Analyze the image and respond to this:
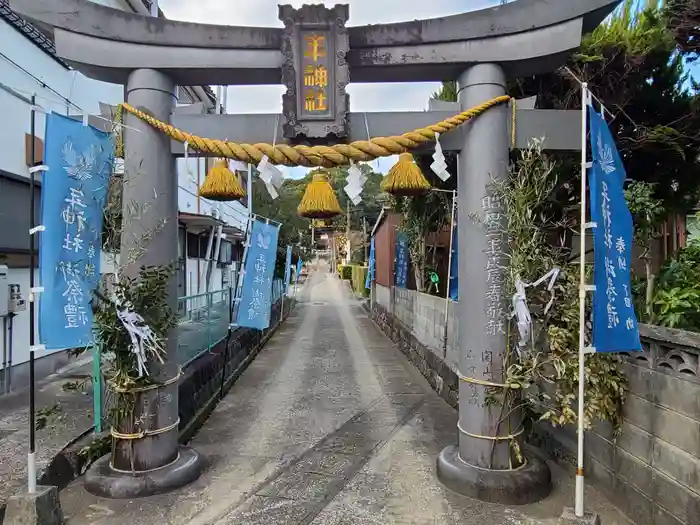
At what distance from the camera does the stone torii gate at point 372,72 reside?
15.3 feet

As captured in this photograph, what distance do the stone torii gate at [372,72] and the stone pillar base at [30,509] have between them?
740mm

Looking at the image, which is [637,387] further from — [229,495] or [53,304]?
[53,304]

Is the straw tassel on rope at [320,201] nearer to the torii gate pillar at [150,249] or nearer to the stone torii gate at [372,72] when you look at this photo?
the stone torii gate at [372,72]

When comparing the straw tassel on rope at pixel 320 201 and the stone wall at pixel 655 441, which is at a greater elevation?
the straw tassel on rope at pixel 320 201

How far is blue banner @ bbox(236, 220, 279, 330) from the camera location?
8.82m

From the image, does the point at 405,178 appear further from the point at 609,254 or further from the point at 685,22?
the point at 685,22

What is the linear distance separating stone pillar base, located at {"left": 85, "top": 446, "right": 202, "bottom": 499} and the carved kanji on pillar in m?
3.42

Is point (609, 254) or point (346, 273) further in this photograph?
point (346, 273)

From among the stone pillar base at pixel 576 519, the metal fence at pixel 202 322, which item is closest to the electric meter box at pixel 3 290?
the metal fence at pixel 202 322

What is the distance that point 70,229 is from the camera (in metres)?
Result: 4.32

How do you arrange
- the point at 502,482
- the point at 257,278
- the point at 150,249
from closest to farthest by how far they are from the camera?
1. the point at 502,482
2. the point at 150,249
3. the point at 257,278

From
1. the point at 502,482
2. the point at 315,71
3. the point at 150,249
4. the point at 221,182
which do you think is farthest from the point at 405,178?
the point at 502,482

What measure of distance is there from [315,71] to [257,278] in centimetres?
518

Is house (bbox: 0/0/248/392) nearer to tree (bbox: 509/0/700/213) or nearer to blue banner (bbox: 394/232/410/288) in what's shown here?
tree (bbox: 509/0/700/213)
